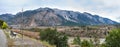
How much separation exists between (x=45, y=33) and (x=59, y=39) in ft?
8.57

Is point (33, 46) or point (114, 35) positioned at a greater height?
point (33, 46)

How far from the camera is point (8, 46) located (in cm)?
2397

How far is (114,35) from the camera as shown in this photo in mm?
73938

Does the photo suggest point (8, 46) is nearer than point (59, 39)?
Yes

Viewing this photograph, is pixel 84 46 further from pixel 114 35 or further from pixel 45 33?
pixel 45 33

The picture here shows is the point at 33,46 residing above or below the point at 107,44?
above

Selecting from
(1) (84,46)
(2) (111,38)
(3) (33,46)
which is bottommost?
(1) (84,46)

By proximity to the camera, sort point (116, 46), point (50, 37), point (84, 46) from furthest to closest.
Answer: point (84, 46)
point (116, 46)
point (50, 37)

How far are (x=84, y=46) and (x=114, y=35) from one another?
40.0 meters

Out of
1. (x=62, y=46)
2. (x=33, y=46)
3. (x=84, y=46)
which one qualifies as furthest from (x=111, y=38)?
(x=33, y=46)

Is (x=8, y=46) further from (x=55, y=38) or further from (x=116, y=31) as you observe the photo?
(x=116, y=31)

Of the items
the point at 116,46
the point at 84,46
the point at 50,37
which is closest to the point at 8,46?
the point at 50,37

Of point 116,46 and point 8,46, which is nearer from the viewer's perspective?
point 8,46

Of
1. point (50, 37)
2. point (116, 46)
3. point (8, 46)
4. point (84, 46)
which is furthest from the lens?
point (84, 46)
